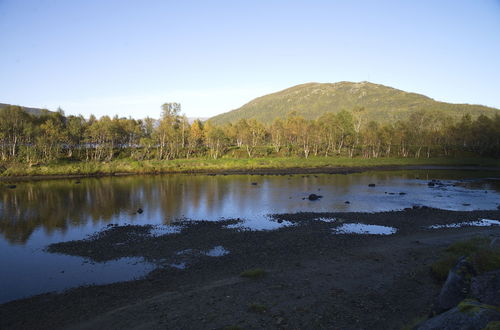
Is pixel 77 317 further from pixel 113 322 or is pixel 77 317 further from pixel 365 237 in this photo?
pixel 365 237

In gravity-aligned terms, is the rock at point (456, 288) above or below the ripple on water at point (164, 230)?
above

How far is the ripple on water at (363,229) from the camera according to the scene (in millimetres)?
29531

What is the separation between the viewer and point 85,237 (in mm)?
30188

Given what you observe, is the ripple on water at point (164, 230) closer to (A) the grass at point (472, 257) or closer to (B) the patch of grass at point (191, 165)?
(A) the grass at point (472, 257)

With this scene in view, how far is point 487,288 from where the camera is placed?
956 centimetres

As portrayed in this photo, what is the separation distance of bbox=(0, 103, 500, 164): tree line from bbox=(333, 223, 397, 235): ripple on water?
284 ft

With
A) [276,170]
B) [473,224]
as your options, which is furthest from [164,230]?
[276,170]

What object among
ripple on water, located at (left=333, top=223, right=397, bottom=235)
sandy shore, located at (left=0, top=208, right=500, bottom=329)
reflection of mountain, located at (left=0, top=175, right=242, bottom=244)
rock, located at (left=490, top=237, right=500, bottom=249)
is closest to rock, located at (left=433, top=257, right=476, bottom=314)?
sandy shore, located at (left=0, top=208, right=500, bottom=329)

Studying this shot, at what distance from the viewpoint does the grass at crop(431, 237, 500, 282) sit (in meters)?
13.0

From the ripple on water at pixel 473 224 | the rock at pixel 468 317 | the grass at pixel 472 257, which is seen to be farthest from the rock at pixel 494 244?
the rock at pixel 468 317

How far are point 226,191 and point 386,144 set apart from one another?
325ft

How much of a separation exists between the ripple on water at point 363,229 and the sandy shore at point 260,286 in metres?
1.14

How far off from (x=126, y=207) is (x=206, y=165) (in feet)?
181

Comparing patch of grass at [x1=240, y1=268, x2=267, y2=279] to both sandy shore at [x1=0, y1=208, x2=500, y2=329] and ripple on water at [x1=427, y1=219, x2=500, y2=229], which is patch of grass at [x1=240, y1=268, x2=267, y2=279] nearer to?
sandy shore at [x1=0, y1=208, x2=500, y2=329]
